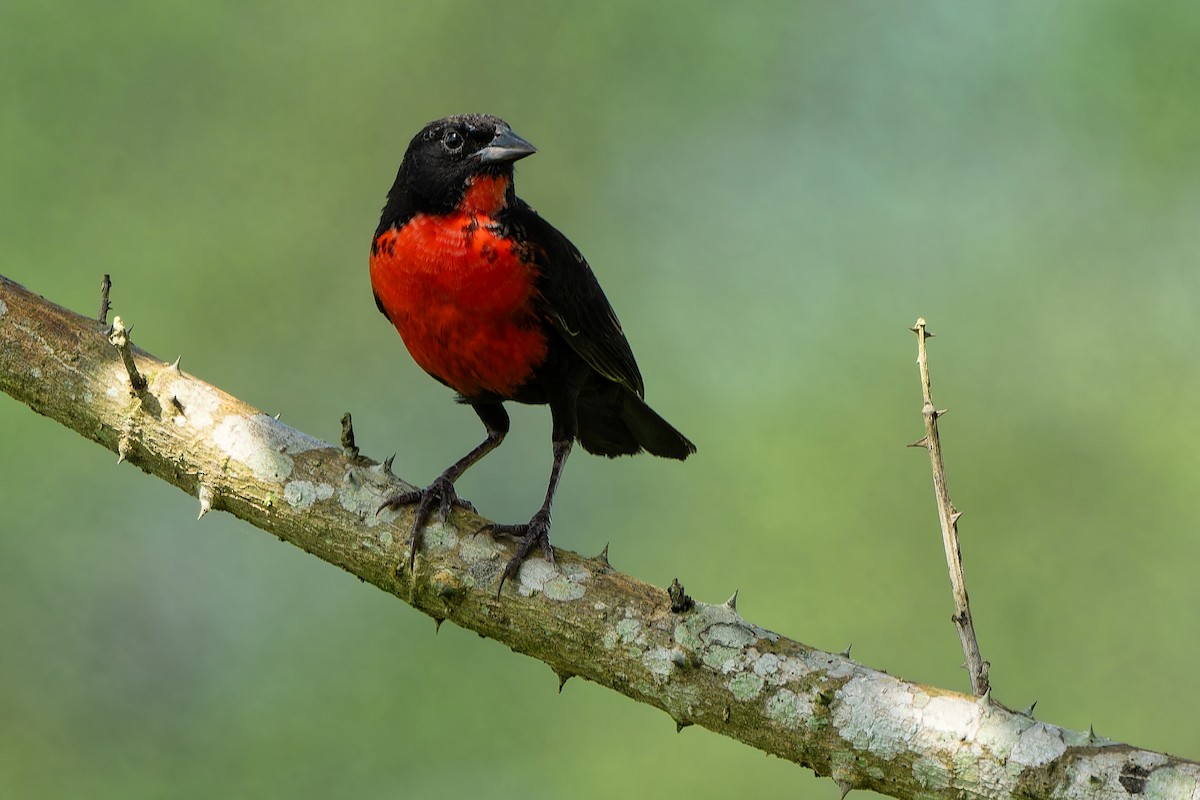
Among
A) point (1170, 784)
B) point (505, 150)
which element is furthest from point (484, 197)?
point (1170, 784)

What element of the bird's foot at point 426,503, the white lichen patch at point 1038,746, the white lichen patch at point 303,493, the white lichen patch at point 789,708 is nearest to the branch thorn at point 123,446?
the white lichen patch at point 303,493

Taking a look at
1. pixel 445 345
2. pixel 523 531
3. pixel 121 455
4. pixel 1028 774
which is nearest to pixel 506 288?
pixel 445 345

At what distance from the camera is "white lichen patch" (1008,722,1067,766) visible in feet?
8.98

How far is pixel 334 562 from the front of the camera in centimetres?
345

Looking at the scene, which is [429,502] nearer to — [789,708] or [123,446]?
[123,446]

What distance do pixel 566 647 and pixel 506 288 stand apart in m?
1.27

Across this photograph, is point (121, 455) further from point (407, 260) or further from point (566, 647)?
point (566, 647)

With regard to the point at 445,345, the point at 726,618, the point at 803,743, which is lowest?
the point at 803,743

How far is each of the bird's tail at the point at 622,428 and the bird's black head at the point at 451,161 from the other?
2.73ft

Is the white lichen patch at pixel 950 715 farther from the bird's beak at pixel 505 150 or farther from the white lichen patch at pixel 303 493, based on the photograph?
the bird's beak at pixel 505 150

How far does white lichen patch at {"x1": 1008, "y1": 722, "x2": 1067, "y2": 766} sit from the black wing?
77.1 inches

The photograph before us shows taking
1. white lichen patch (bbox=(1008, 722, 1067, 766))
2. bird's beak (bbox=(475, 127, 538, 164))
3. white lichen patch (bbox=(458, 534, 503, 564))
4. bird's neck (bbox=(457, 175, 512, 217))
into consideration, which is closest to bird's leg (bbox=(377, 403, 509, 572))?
white lichen patch (bbox=(458, 534, 503, 564))

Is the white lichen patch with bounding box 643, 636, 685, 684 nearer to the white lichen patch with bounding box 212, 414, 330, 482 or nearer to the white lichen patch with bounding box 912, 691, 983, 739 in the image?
the white lichen patch with bounding box 912, 691, 983, 739

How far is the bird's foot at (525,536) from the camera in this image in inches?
131
